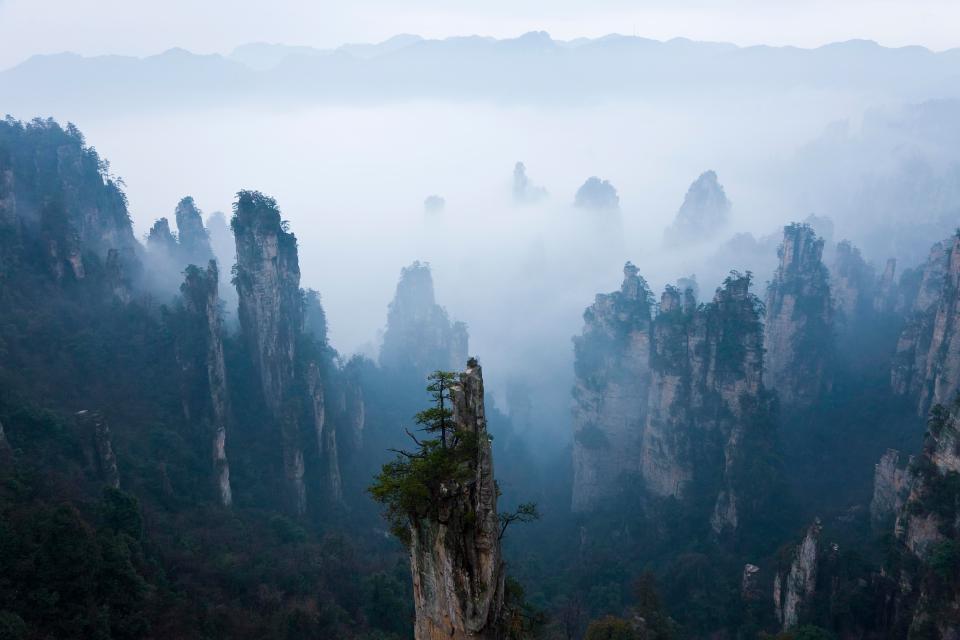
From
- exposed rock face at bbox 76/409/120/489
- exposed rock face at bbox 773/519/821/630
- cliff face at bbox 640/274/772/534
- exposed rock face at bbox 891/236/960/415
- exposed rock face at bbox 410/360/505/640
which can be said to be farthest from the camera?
cliff face at bbox 640/274/772/534

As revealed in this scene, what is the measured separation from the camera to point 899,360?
164ft

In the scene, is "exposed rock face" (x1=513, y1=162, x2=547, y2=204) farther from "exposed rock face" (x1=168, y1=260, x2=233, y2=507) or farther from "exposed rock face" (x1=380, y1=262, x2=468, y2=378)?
"exposed rock face" (x1=168, y1=260, x2=233, y2=507)

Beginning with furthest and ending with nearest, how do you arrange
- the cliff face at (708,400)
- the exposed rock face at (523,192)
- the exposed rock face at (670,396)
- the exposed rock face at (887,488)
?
the exposed rock face at (523,192), the exposed rock face at (670,396), the cliff face at (708,400), the exposed rock face at (887,488)

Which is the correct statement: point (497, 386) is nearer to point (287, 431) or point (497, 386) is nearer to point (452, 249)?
point (287, 431)

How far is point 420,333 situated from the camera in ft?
237

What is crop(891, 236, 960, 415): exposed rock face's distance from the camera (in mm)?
41281

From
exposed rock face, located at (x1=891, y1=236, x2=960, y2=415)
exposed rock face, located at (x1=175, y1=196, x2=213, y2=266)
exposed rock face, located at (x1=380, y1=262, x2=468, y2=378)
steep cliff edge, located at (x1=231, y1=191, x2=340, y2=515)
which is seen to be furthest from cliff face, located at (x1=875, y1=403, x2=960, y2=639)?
exposed rock face, located at (x1=175, y1=196, x2=213, y2=266)

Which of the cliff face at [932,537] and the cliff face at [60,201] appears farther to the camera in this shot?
the cliff face at [60,201]

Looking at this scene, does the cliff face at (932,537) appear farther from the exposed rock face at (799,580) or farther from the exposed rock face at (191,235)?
the exposed rock face at (191,235)

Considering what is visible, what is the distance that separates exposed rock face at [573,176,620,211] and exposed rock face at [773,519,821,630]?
91.4m

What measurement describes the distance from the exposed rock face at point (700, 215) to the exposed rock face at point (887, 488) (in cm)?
6686

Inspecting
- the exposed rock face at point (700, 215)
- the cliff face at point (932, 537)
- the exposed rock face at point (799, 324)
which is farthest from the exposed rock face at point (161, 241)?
the exposed rock face at point (700, 215)

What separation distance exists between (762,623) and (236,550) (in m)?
23.7

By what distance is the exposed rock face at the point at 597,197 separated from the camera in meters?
117
